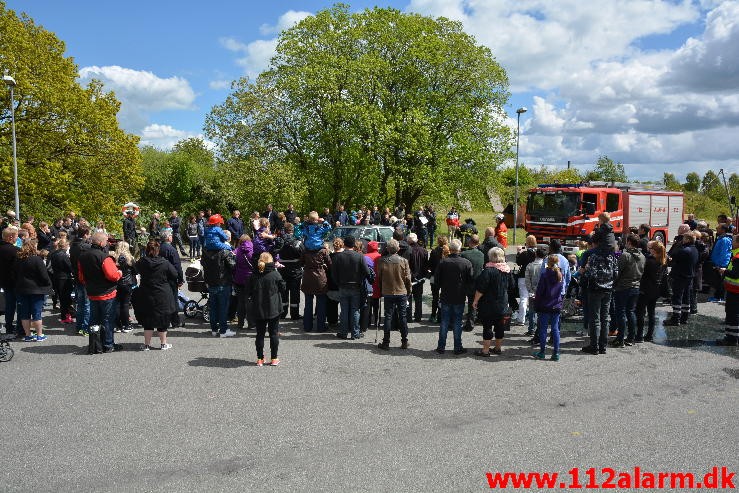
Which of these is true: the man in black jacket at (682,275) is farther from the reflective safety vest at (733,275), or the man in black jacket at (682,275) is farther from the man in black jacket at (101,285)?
the man in black jacket at (101,285)

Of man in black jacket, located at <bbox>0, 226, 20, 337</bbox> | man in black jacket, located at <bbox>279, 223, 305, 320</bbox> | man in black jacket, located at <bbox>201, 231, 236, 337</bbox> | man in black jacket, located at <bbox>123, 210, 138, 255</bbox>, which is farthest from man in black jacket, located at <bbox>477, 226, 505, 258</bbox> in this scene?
man in black jacket, located at <bbox>123, 210, 138, 255</bbox>

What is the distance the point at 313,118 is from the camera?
31.7 metres

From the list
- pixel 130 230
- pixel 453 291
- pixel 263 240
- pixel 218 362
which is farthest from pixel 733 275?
pixel 130 230

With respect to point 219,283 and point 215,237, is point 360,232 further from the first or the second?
point 219,283

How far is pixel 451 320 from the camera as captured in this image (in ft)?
29.4

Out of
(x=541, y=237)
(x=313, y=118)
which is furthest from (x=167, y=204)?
(x=541, y=237)

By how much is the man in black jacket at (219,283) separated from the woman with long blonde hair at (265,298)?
6.27 feet

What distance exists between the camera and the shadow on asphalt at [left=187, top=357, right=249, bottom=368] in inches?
320

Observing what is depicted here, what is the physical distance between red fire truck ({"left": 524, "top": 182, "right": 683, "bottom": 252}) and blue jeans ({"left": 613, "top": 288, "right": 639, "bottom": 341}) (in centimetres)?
1096

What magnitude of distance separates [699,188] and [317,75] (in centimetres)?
5548

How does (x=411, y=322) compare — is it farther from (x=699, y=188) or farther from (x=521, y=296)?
(x=699, y=188)

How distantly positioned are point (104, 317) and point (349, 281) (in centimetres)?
398

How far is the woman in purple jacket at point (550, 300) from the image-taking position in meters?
8.45

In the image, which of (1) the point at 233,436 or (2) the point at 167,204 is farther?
(2) the point at 167,204
